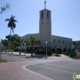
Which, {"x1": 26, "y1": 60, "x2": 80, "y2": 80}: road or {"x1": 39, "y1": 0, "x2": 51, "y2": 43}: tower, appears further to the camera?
{"x1": 39, "y1": 0, "x2": 51, "y2": 43}: tower

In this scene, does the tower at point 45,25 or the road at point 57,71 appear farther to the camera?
the tower at point 45,25

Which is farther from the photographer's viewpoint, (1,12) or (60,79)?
(1,12)

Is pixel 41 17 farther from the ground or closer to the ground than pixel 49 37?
farther from the ground

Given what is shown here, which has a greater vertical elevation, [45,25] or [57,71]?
[45,25]

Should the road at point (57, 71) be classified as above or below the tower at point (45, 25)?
below

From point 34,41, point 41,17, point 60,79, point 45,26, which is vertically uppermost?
point 41,17

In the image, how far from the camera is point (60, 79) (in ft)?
31.7

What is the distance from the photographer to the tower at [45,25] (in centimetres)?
6050

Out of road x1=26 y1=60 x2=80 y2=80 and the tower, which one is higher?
the tower

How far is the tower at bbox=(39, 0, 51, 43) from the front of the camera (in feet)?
198

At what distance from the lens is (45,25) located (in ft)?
197

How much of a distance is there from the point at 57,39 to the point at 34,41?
26.8 metres

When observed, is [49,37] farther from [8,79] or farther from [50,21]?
[8,79]

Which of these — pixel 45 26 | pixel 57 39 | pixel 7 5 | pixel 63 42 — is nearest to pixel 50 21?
pixel 45 26
